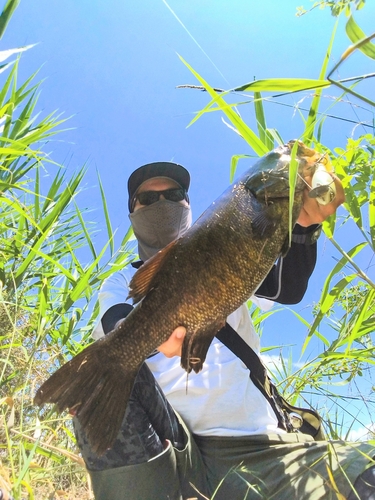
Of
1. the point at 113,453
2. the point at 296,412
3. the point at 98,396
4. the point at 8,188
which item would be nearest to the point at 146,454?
the point at 113,453

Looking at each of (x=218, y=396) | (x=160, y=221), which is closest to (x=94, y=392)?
(x=218, y=396)

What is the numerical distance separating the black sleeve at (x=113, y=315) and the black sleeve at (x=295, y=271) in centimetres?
74

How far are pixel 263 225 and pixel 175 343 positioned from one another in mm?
536

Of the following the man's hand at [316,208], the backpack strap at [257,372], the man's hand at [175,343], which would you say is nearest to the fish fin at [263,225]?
the man's hand at [316,208]

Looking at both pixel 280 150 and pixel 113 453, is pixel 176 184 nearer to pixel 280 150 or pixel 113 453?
pixel 280 150

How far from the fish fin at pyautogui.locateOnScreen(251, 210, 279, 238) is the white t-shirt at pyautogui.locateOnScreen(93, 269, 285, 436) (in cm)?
89

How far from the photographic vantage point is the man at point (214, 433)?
1.64m

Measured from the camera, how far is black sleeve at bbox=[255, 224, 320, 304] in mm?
1828

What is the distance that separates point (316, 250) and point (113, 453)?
1.25 meters

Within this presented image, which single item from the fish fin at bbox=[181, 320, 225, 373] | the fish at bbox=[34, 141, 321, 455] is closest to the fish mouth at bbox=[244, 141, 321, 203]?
the fish at bbox=[34, 141, 321, 455]

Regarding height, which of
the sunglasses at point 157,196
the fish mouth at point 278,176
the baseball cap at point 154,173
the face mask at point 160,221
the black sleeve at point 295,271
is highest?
the baseball cap at point 154,173

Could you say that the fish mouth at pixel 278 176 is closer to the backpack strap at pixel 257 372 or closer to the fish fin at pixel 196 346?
the fish fin at pixel 196 346

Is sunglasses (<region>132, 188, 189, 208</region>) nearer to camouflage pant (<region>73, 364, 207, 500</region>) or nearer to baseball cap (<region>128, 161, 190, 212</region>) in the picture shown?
baseball cap (<region>128, 161, 190, 212</region>)

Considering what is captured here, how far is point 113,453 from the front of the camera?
167 cm
